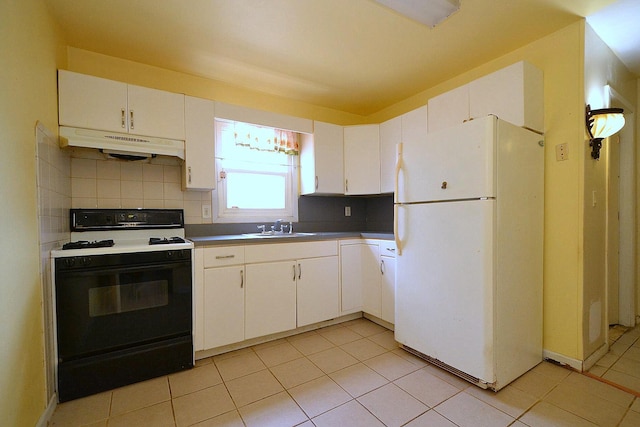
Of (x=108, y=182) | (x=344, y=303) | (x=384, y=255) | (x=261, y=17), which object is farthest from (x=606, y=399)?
(x=108, y=182)

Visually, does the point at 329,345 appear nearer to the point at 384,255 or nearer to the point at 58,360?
the point at 384,255

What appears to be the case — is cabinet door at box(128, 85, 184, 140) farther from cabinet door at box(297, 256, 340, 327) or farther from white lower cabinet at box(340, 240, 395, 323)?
white lower cabinet at box(340, 240, 395, 323)

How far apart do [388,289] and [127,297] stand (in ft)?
6.64

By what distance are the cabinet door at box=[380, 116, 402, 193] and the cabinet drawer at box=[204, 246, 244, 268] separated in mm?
1634

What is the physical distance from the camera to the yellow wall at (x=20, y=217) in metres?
1.10

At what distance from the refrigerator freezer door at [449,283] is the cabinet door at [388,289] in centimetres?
30

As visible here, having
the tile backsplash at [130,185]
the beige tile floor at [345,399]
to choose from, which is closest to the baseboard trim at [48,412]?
the beige tile floor at [345,399]

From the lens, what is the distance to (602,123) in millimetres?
1846

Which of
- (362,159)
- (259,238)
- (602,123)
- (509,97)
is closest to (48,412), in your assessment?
(259,238)

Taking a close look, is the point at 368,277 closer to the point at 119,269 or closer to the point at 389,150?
the point at 389,150

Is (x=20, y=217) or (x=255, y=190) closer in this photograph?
(x=20, y=217)

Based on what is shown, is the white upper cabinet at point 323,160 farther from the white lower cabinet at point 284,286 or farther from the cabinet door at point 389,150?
the white lower cabinet at point 284,286

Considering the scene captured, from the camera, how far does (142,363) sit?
179 cm

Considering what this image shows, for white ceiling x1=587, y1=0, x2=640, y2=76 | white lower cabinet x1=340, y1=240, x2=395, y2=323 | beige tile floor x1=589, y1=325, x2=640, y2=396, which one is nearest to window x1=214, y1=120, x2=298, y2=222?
white lower cabinet x1=340, y1=240, x2=395, y2=323
